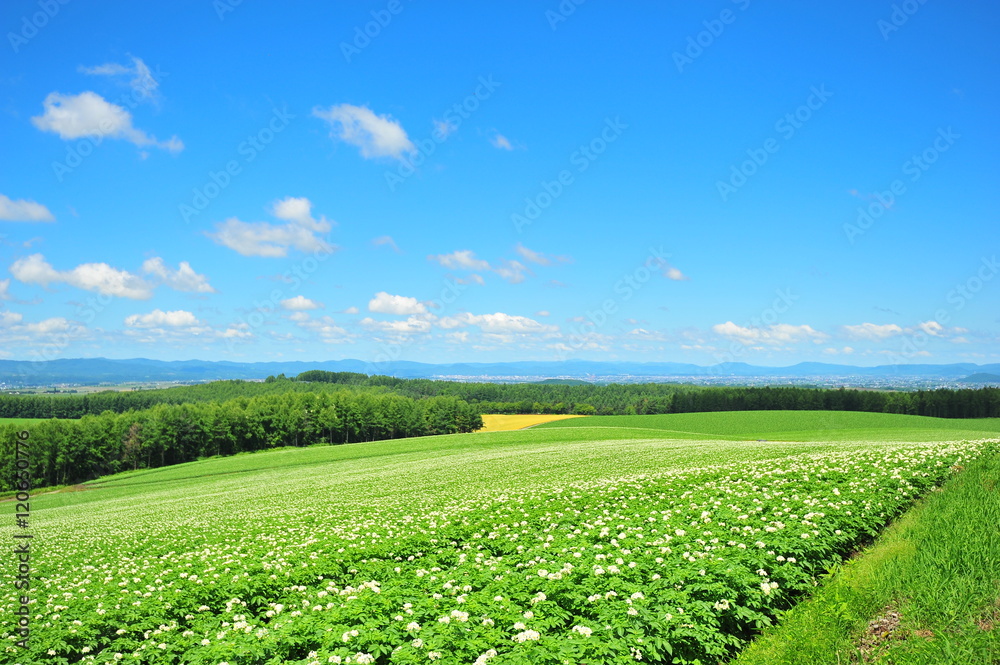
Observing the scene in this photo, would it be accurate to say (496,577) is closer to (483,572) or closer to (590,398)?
(483,572)

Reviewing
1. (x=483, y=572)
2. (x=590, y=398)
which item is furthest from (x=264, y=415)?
(x=483, y=572)

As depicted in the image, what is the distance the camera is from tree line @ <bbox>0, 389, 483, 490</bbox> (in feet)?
272

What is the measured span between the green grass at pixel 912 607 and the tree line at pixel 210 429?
97.9m

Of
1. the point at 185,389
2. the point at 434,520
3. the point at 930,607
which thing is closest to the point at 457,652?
the point at 930,607

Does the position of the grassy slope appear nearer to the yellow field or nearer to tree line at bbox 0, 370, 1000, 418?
the yellow field

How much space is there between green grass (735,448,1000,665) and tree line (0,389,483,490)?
321 ft

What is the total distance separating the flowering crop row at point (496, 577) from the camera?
6828 millimetres

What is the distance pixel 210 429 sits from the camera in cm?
9862

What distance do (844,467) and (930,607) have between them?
38.4ft

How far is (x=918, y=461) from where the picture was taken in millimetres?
16422

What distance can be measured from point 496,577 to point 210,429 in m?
106

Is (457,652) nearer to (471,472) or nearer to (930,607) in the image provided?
(930,607)

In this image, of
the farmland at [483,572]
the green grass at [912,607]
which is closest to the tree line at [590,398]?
the farmland at [483,572]

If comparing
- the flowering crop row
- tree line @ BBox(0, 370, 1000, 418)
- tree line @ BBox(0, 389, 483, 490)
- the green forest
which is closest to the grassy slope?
the flowering crop row
